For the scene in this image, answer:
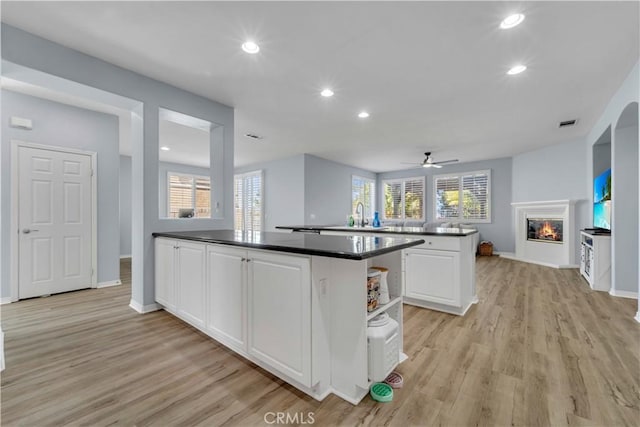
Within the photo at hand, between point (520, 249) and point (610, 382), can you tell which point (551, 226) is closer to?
point (520, 249)

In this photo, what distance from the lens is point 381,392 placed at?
1.63 m

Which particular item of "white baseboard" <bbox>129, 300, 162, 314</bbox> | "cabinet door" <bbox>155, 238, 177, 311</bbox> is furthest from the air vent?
"white baseboard" <bbox>129, 300, 162, 314</bbox>

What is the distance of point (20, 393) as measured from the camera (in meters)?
1.66

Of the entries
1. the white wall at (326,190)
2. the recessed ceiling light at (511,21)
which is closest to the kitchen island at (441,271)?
the recessed ceiling light at (511,21)

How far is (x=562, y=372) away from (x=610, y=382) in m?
0.24

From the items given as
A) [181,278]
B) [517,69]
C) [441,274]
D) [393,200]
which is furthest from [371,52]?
[393,200]

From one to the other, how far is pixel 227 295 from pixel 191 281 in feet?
2.09

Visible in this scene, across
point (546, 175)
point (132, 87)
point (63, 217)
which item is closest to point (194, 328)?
point (132, 87)

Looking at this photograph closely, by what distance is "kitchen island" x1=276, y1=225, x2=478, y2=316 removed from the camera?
2.97 metres

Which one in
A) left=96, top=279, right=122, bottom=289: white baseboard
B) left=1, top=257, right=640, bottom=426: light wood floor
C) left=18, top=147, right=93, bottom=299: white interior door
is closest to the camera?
left=1, top=257, right=640, bottom=426: light wood floor

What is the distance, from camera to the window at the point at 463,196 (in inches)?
302

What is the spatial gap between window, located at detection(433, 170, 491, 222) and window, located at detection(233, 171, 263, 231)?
5466 mm

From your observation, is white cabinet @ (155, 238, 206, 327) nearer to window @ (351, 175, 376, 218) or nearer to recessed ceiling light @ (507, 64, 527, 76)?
recessed ceiling light @ (507, 64, 527, 76)

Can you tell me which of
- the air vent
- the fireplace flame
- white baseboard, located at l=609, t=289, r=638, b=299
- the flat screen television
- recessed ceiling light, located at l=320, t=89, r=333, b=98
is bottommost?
white baseboard, located at l=609, t=289, r=638, b=299
